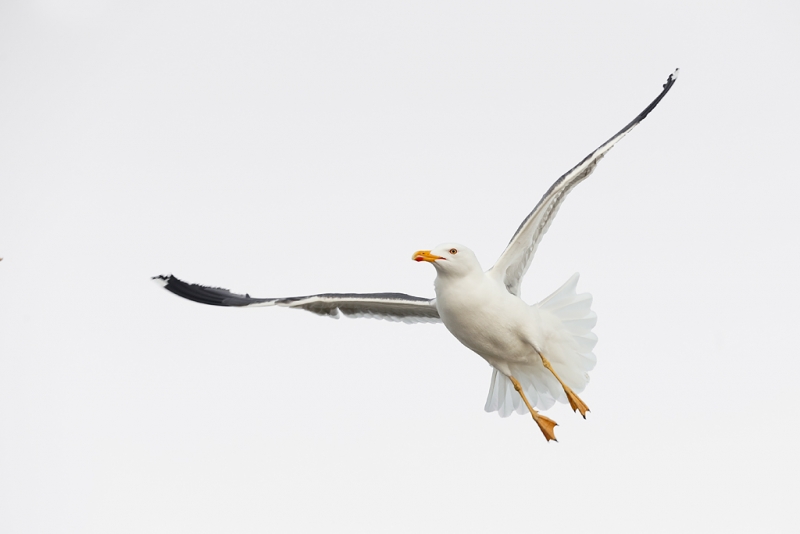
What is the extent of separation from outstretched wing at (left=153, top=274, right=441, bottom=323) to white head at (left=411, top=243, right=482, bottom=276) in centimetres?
86

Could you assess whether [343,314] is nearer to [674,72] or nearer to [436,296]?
[436,296]

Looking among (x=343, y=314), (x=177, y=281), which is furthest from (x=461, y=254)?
(x=177, y=281)

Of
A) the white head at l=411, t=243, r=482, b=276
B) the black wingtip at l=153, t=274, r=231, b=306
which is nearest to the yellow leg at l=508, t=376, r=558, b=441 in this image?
the white head at l=411, t=243, r=482, b=276

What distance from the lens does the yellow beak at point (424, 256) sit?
25.0ft

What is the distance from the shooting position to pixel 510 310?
26.0 feet

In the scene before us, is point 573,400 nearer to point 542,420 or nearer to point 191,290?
point 542,420

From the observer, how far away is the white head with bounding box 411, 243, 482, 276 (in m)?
7.68

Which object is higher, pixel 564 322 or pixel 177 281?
pixel 177 281

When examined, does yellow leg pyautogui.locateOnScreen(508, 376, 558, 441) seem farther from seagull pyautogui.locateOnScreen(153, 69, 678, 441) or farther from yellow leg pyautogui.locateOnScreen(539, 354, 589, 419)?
yellow leg pyautogui.locateOnScreen(539, 354, 589, 419)

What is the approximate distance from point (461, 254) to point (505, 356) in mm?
1010

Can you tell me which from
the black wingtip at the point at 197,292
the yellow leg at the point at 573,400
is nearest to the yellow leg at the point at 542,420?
the yellow leg at the point at 573,400

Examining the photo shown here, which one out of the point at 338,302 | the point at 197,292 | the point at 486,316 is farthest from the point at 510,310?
the point at 197,292

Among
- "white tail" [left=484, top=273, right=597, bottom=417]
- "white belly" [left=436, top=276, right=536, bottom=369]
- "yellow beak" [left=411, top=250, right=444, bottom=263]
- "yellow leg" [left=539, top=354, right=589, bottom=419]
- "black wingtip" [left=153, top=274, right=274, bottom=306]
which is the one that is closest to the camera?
"yellow beak" [left=411, top=250, right=444, bottom=263]

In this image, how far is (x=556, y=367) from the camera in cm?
859
